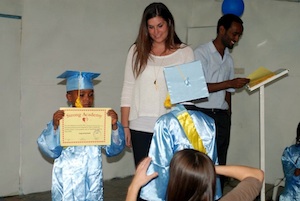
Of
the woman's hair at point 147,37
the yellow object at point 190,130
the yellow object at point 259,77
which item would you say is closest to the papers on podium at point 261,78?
the yellow object at point 259,77

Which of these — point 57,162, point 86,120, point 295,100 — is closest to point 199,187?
point 86,120

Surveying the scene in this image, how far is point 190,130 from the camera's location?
7.23 feet

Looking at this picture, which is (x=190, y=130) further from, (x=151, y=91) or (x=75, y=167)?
(x=75, y=167)

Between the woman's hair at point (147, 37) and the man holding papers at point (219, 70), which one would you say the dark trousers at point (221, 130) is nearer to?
the man holding papers at point (219, 70)

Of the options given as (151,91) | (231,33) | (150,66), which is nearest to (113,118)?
(151,91)

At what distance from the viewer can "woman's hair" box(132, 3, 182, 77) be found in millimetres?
2486

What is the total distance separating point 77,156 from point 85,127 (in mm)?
213

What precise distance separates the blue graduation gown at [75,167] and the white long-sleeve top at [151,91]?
152 millimetres

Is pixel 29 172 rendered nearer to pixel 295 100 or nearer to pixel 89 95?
pixel 89 95

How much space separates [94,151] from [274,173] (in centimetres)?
279

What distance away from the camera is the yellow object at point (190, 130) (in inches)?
86.5

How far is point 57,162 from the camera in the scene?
254 centimetres

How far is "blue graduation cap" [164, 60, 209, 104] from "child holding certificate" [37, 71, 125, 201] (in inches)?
18.2

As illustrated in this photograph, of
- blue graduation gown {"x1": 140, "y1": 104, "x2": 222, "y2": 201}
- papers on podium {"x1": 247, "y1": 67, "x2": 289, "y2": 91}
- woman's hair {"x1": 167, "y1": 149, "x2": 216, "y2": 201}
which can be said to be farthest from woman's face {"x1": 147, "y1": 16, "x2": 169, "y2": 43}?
woman's hair {"x1": 167, "y1": 149, "x2": 216, "y2": 201}
